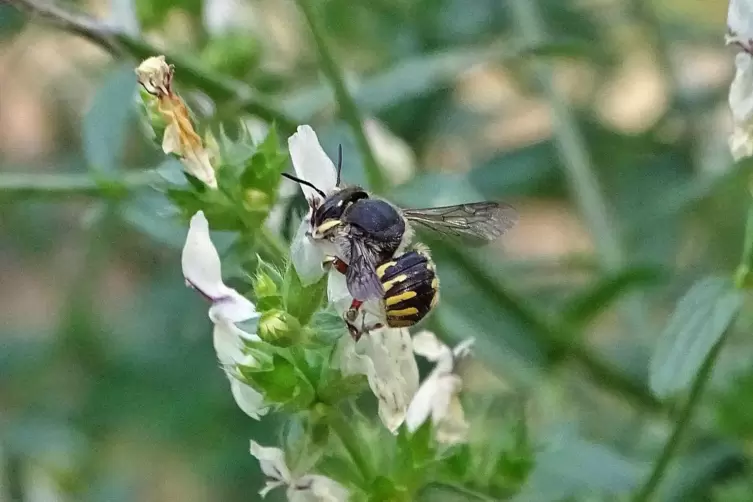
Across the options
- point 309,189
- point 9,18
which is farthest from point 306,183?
point 9,18

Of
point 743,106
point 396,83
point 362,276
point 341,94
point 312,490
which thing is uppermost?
point 396,83

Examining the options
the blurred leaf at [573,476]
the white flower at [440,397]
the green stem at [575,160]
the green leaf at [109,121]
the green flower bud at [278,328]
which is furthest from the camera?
the green stem at [575,160]

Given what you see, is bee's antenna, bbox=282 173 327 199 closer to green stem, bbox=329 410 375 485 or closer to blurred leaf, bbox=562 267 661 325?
green stem, bbox=329 410 375 485

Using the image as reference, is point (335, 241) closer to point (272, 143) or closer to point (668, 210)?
point (272, 143)

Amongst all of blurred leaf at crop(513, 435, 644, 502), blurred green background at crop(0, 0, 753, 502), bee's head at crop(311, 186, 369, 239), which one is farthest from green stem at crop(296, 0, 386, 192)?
blurred leaf at crop(513, 435, 644, 502)

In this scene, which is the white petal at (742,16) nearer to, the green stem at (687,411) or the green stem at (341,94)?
the green stem at (687,411)

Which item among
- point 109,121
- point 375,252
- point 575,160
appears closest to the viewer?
point 375,252

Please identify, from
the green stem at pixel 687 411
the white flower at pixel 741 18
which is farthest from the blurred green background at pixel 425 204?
the white flower at pixel 741 18

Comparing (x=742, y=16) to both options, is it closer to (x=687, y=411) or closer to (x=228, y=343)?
(x=687, y=411)
